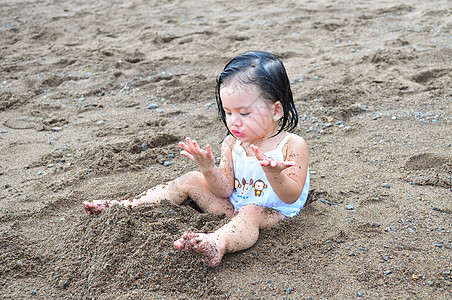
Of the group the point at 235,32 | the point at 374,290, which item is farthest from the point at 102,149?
the point at 235,32

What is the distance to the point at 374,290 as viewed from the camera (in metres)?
1.87

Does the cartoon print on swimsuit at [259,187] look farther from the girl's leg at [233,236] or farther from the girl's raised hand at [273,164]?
the girl's raised hand at [273,164]

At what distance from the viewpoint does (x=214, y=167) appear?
7.77ft

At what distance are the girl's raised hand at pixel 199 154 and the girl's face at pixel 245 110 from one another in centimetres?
18

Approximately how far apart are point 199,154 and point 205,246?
457 mm

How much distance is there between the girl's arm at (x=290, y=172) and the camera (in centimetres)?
204

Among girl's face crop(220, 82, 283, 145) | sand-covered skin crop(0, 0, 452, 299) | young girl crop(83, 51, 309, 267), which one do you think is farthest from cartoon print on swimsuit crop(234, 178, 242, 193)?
girl's face crop(220, 82, 283, 145)

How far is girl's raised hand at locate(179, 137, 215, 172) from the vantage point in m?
2.18

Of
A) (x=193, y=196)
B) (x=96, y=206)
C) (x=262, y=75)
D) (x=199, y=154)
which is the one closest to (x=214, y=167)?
(x=199, y=154)

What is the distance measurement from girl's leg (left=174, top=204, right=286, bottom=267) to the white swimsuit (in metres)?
0.06

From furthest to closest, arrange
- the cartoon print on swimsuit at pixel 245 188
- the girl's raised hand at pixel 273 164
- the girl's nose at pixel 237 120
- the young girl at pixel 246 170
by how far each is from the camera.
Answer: the cartoon print on swimsuit at pixel 245 188 → the girl's nose at pixel 237 120 → the young girl at pixel 246 170 → the girl's raised hand at pixel 273 164

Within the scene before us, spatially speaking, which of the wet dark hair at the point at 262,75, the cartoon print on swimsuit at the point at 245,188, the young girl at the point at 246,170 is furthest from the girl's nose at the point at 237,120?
the cartoon print on swimsuit at the point at 245,188

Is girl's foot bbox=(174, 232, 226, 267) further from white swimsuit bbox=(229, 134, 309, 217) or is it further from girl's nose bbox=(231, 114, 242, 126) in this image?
girl's nose bbox=(231, 114, 242, 126)

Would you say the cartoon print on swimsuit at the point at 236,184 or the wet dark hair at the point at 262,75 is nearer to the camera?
the wet dark hair at the point at 262,75
